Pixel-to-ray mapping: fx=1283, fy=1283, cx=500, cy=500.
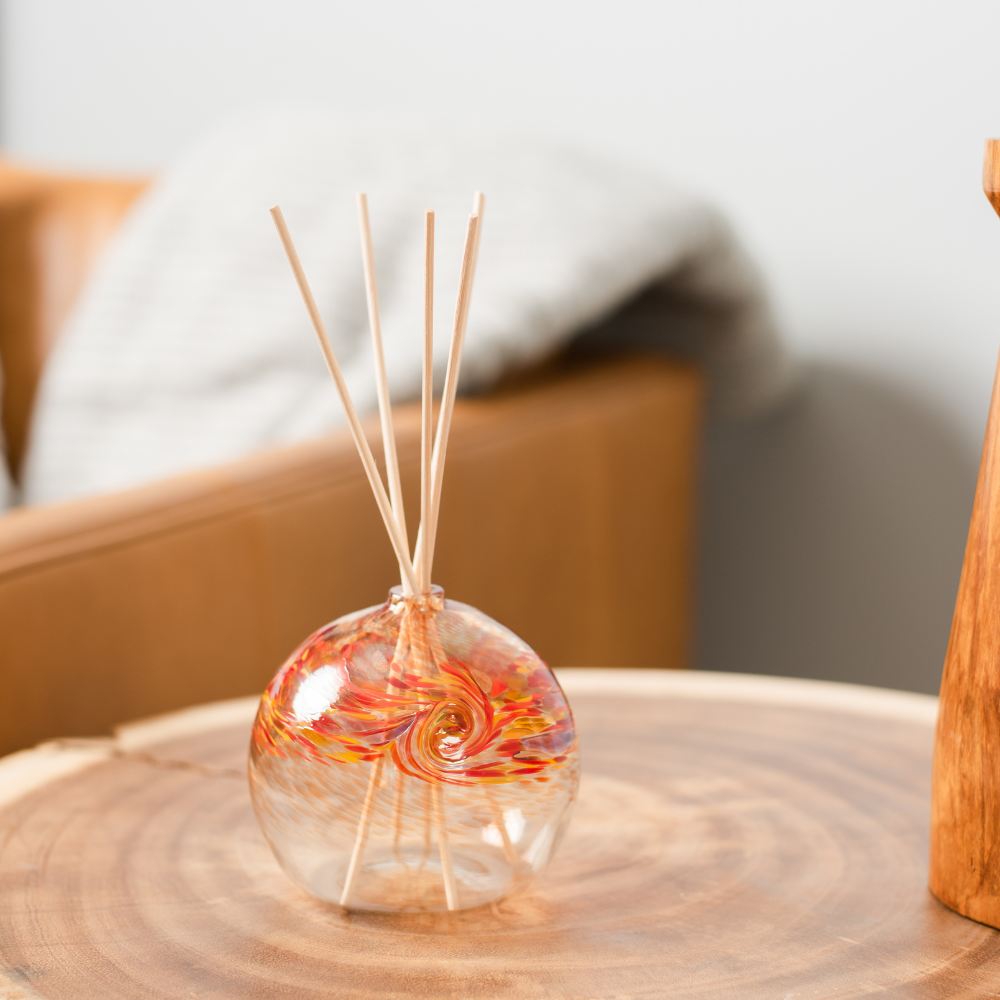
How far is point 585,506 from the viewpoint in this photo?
116cm

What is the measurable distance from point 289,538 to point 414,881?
0.43 meters

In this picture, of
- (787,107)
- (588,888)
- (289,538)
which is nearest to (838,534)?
(787,107)

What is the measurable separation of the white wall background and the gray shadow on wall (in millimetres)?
51

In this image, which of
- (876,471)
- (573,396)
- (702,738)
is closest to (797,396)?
(876,471)

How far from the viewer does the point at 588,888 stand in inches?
19.9

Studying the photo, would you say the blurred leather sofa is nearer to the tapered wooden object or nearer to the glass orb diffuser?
the glass orb diffuser

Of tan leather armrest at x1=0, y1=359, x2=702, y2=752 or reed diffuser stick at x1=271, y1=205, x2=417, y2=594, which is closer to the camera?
reed diffuser stick at x1=271, y1=205, x2=417, y2=594

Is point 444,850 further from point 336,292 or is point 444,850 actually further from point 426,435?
point 336,292

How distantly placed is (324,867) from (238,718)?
0.24m

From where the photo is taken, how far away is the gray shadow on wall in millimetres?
1318

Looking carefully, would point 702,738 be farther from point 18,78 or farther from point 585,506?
point 18,78

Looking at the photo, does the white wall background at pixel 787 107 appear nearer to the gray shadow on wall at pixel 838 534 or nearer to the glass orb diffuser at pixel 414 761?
the gray shadow on wall at pixel 838 534

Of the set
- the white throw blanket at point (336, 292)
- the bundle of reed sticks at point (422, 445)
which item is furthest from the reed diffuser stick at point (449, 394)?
the white throw blanket at point (336, 292)

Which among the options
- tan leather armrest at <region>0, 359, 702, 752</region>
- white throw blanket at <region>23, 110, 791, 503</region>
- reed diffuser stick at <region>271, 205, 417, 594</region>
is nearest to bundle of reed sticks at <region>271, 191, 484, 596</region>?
reed diffuser stick at <region>271, 205, 417, 594</region>
